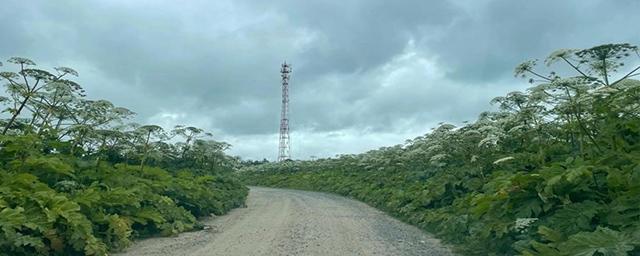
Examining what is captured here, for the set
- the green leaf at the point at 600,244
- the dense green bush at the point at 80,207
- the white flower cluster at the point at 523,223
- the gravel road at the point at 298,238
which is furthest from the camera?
the gravel road at the point at 298,238

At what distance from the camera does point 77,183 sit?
12789 millimetres

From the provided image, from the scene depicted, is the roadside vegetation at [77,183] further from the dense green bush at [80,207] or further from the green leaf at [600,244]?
the green leaf at [600,244]

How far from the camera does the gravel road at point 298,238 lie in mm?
12055

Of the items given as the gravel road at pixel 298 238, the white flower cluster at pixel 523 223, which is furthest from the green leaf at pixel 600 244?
the gravel road at pixel 298 238

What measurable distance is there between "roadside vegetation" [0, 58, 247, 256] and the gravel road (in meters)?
0.70

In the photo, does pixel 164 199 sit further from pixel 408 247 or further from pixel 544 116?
pixel 544 116

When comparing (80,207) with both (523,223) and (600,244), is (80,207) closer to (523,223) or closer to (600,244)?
(523,223)

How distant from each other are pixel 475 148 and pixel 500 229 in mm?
7219

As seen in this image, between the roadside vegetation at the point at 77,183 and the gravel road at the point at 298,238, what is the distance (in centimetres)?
70

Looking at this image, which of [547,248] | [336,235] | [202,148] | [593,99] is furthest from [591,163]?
[202,148]

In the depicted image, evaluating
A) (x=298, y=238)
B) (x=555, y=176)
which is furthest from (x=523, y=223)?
(x=298, y=238)

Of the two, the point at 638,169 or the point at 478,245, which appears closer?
the point at 638,169

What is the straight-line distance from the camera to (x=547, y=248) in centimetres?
725

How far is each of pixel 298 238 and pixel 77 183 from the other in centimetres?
499
